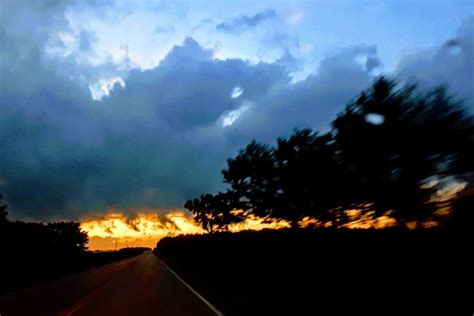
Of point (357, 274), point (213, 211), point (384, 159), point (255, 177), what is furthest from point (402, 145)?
point (213, 211)

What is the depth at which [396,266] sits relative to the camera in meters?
9.11

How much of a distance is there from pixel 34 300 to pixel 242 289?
825 centimetres

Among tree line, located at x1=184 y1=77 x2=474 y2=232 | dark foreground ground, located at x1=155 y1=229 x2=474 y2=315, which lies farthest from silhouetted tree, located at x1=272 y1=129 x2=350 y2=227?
dark foreground ground, located at x1=155 y1=229 x2=474 y2=315

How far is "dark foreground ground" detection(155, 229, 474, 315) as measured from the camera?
310 inches

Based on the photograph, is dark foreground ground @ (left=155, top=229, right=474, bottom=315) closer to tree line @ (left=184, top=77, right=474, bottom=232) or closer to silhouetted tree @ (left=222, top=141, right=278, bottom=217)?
tree line @ (left=184, top=77, right=474, bottom=232)

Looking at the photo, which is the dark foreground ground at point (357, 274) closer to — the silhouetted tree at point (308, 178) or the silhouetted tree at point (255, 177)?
the silhouetted tree at point (308, 178)

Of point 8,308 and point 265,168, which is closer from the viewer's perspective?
point 8,308

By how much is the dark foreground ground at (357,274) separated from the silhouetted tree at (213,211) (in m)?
63.3

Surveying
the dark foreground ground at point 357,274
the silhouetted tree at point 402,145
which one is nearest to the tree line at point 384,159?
the silhouetted tree at point 402,145

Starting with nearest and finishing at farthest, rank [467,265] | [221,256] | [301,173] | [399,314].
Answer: [467,265]
[399,314]
[221,256]
[301,173]

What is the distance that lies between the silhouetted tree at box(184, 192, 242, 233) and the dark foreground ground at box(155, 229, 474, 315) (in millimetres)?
63282

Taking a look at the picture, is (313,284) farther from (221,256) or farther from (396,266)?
(221,256)

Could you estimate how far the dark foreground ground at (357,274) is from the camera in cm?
788

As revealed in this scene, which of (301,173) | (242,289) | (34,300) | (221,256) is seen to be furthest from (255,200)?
(34,300)
